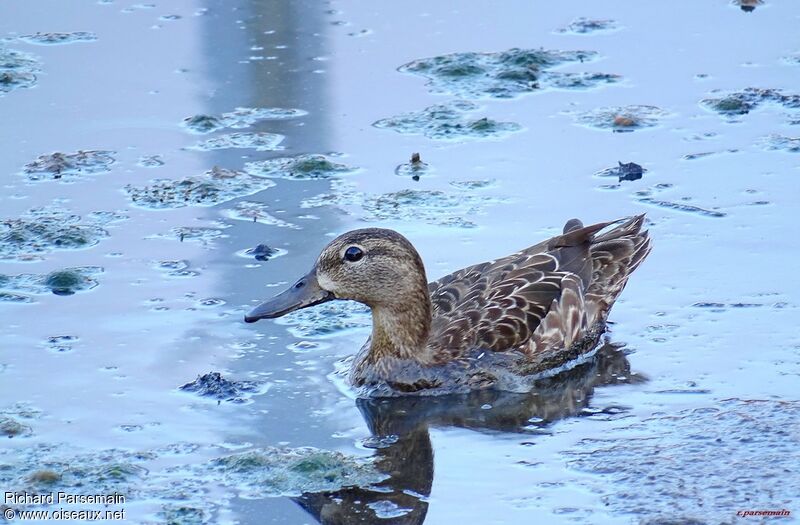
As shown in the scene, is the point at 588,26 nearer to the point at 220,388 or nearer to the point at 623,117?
the point at 623,117

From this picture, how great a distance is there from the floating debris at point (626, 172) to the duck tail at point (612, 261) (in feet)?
3.56

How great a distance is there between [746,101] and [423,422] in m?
5.16

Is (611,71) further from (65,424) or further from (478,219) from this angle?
(65,424)

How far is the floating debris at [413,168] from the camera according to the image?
1163 cm

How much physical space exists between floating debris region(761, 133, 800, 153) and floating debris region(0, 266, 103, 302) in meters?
5.08

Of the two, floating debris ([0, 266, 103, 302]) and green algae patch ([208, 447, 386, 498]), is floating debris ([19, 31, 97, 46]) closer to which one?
floating debris ([0, 266, 103, 302])

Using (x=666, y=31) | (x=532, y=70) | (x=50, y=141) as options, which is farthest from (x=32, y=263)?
(x=666, y=31)

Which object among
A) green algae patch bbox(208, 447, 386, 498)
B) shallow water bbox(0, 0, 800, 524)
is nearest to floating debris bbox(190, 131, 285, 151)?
shallow water bbox(0, 0, 800, 524)

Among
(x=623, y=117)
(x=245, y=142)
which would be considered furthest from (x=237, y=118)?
(x=623, y=117)

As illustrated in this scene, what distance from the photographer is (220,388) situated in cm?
886

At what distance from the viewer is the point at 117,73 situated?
13539 millimetres

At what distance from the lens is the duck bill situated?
927 centimetres

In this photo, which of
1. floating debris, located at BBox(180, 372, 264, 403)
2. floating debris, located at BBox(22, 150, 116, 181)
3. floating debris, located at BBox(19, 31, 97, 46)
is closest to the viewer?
floating debris, located at BBox(180, 372, 264, 403)

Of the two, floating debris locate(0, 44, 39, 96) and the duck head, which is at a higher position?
the duck head
